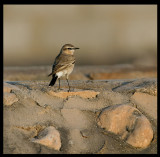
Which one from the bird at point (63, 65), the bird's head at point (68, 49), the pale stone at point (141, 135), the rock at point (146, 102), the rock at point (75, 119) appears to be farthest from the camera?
the bird's head at point (68, 49)

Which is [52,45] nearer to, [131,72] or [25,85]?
[131,72]

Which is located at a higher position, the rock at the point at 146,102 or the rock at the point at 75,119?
the rock at the point at 146,102

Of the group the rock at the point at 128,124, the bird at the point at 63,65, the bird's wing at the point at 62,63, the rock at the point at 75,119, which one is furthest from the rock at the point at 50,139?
the bird's wing at the point at 62,63

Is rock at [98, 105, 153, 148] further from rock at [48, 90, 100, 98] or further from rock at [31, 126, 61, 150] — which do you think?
rock at [31, 126, 61, 150]

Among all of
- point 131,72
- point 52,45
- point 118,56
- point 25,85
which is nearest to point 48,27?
point 52,45

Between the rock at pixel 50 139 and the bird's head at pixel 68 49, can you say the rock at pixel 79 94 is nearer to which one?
the rock at pixel 50 139

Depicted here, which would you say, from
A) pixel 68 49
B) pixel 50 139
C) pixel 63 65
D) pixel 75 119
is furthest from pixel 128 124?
pixel 68 49
